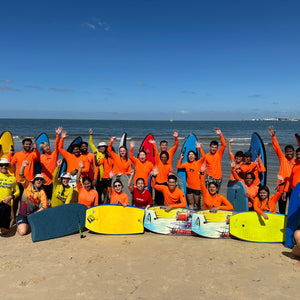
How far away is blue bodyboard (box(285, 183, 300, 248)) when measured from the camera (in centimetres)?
425

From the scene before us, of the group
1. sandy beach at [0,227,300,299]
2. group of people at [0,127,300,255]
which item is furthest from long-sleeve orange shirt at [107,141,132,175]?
sandy beach at [0,227,300,299]

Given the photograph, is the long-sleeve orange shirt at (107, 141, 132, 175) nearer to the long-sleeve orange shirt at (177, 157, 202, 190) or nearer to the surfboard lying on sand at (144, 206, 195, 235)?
the surfboard lying on sand at (144, 206, 195, 235)

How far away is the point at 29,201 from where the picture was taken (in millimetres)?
4836

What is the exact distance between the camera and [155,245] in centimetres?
441

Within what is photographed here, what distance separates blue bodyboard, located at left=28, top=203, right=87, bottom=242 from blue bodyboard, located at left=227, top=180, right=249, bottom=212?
10.1 ft

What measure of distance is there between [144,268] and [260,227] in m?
2.22

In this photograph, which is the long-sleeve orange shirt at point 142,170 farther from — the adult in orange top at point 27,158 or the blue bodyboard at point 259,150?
the blue bodyboard at point 259,150

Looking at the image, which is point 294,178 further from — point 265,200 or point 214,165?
point 214,165

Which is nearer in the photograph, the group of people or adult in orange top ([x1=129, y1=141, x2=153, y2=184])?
the group of people

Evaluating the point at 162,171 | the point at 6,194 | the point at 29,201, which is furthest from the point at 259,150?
the point at 6,194

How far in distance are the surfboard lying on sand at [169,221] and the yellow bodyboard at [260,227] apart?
899mm

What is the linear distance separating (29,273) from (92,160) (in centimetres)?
276

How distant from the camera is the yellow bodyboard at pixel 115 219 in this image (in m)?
4.77

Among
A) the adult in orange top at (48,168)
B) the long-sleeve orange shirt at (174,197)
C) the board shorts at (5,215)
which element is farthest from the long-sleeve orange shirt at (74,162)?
the long-sleeve orange shirt at (174,197)
